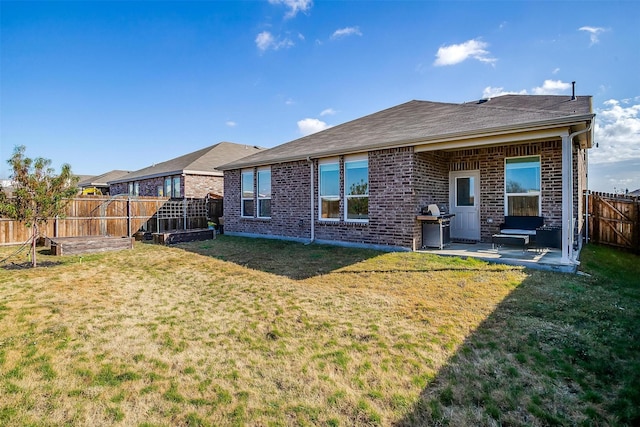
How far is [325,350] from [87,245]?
10.2 metres

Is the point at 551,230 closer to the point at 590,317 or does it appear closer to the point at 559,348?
the point at 590,317

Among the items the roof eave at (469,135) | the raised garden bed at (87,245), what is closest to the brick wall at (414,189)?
the roof eave at (469,135)

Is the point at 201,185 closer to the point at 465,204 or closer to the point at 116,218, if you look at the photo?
the point at 116,218

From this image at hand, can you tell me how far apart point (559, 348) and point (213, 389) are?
3.47 meters

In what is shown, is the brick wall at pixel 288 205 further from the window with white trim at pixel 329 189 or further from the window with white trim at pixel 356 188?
the window with white trim at pixel 356 188

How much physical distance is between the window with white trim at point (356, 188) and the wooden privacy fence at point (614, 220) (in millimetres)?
7875

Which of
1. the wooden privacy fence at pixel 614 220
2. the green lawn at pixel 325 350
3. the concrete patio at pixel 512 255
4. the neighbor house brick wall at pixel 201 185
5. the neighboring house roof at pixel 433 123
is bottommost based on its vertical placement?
the green lawn at pixel 325 350

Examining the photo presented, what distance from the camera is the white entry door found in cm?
1030

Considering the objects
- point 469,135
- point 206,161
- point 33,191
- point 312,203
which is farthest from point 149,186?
point 469,135

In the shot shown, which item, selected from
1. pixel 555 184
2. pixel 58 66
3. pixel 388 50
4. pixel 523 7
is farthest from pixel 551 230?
pixel 58 66

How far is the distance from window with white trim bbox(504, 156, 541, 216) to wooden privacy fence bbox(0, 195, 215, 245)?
13.3 meters

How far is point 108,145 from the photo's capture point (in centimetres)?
2100

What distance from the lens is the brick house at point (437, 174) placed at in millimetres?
7988

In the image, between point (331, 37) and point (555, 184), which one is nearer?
point (555, 184)
